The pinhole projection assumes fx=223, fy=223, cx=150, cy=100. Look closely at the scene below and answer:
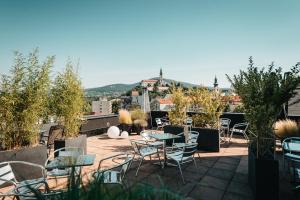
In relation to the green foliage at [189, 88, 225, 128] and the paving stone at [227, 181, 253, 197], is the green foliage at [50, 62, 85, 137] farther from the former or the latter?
the paving stone at [227, 181, 253, 197]

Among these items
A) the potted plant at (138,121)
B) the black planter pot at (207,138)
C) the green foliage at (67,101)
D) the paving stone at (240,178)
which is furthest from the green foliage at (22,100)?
the potted plant at (138,121)

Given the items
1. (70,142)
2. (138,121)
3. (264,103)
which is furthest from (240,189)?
(138,121)

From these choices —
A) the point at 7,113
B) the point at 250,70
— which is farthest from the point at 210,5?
the point at 7,113

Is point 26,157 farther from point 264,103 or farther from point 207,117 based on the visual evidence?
point 207,117

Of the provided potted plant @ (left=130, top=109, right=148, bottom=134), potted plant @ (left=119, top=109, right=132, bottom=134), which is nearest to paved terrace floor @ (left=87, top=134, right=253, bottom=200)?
potted plant @ (left=119, top=109, right=132, bottom=134)

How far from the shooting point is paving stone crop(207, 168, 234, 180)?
14.7 feet

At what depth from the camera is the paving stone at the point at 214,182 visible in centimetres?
402

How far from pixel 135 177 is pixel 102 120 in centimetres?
584

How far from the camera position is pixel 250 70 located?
4.00 meters

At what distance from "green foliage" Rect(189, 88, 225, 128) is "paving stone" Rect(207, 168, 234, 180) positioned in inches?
94.5

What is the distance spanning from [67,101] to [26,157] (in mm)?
1820

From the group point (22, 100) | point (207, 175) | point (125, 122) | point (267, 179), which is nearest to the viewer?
point (267, 179)

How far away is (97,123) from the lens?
9.75 metres

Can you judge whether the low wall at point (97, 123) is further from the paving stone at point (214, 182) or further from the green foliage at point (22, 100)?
the paving stone at point (214, 182)
